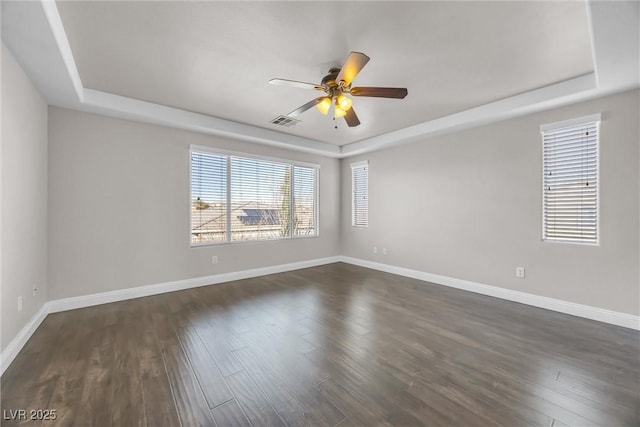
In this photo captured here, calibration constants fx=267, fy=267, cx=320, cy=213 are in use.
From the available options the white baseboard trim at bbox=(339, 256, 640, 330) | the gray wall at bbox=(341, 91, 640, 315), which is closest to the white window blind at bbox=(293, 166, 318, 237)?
the gray wall at bbox=(341, 91, 640, 315)

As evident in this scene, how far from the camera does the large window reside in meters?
4.52

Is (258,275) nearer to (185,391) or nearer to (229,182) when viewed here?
(229,182)

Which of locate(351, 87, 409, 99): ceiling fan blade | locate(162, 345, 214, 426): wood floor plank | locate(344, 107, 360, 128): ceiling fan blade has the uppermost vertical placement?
locate(351, 87, 409, 99): ceiling fan blade

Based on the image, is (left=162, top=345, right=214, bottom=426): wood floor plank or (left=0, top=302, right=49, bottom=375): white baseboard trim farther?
(left=0, top=302, right=49, bottom=375): white baseboard trim

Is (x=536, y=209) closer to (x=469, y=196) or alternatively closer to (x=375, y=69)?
(x=469, y=196)

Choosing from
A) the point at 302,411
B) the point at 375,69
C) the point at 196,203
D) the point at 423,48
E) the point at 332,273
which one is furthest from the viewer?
the point at 332,273

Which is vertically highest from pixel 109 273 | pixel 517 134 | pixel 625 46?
pixel 625 46

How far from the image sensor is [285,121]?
174 inches

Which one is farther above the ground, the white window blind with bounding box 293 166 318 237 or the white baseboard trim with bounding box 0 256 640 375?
the white window blind with bounding box 293 166 318 237

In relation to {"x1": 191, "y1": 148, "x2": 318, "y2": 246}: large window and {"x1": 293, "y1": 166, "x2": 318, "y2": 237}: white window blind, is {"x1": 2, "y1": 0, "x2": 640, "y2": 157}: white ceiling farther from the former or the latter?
{"x1": 293, "y1": 166, "x2": 318, "y2": 237}: white window blind

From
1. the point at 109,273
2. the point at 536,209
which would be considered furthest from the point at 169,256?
the point at 536,209

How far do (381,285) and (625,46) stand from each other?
3.76 m

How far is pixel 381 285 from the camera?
14.8 ft

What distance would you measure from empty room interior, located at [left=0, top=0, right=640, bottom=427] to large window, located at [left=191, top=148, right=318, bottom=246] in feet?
0.14
